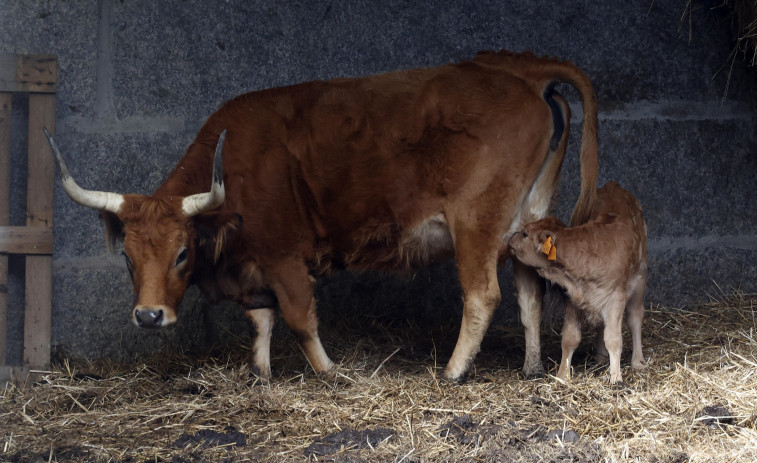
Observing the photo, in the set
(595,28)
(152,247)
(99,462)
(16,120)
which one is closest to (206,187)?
(152,247)

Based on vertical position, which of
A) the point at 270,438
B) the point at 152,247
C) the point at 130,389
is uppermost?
the point at 152,247

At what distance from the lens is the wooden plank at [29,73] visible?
5602mm

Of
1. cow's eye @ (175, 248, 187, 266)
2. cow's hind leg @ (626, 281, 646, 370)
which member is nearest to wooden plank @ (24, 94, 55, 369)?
cow's eye @ (175, 248, 187, 266)

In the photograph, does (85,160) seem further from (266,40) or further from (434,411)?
(434,411)

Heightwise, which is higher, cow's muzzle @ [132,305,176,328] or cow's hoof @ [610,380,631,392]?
cow's muzzle @ [132,305,176,328]

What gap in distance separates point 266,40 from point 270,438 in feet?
10.2

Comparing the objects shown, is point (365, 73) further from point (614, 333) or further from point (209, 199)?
point (614, 333)

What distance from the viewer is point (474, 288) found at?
4.99 meters

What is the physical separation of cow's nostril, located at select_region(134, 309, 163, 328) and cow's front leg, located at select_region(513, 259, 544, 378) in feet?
7.03

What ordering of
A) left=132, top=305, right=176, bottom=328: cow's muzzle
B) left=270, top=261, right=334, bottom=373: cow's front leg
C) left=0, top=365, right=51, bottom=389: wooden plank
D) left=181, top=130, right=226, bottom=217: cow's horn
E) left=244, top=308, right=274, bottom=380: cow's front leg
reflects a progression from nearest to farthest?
left=132, top=305, right=176, bottom=328: cow's muzzle → left=181, top=130, right=226, bottom=217: cow's horn → left=270, top=261, right=334, bottom=373: cow's front leg → left=244, top=308, right=274, bottom=380: cow's front leg → left=0, top=365, right=51, bottom=389: wooden plank

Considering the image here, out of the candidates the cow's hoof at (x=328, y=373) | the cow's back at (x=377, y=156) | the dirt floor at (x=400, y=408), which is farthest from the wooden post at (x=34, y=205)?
the cow's hoof at (x=328, y=373)

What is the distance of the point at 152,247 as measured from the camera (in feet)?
15.4

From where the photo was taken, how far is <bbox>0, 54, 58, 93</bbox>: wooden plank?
5.60 meters

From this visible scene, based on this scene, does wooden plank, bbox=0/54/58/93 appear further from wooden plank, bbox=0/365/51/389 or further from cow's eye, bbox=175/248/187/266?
wooden plank, bbox=0/365/51/389
